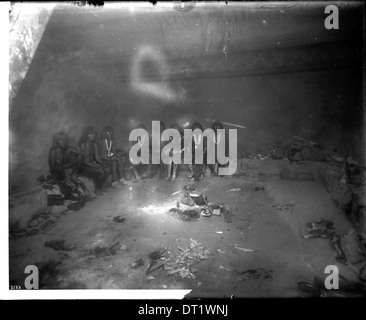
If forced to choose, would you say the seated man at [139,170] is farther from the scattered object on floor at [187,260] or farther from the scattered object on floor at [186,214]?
the scattered object on floor at [187,260]

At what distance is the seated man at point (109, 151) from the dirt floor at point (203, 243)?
3.49 ft

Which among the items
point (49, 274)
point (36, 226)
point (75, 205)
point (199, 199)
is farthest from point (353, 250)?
point (36, 226)

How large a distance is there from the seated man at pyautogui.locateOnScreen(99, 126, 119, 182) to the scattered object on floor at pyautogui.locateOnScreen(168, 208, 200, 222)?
2538mm

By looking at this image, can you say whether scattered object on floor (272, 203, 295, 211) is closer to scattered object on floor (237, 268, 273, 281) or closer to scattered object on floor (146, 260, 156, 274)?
scattered object on floor (237, 268, 273, 281)

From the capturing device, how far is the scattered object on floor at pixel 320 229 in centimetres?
484

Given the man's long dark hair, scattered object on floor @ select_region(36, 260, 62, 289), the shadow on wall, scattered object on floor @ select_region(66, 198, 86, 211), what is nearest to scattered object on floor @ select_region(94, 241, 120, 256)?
scattered object on floor @ select_region(36, 260, 62, 289)

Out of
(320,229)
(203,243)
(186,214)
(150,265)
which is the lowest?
(150,265)

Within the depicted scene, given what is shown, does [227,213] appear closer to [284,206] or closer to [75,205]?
[284,206]

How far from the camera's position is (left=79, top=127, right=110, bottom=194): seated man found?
6797 mm

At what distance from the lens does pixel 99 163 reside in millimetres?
7180

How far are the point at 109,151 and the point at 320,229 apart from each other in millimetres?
5722

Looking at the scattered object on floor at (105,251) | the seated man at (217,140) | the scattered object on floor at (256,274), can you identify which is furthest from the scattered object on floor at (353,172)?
the scattered object on floor at (105,251)
